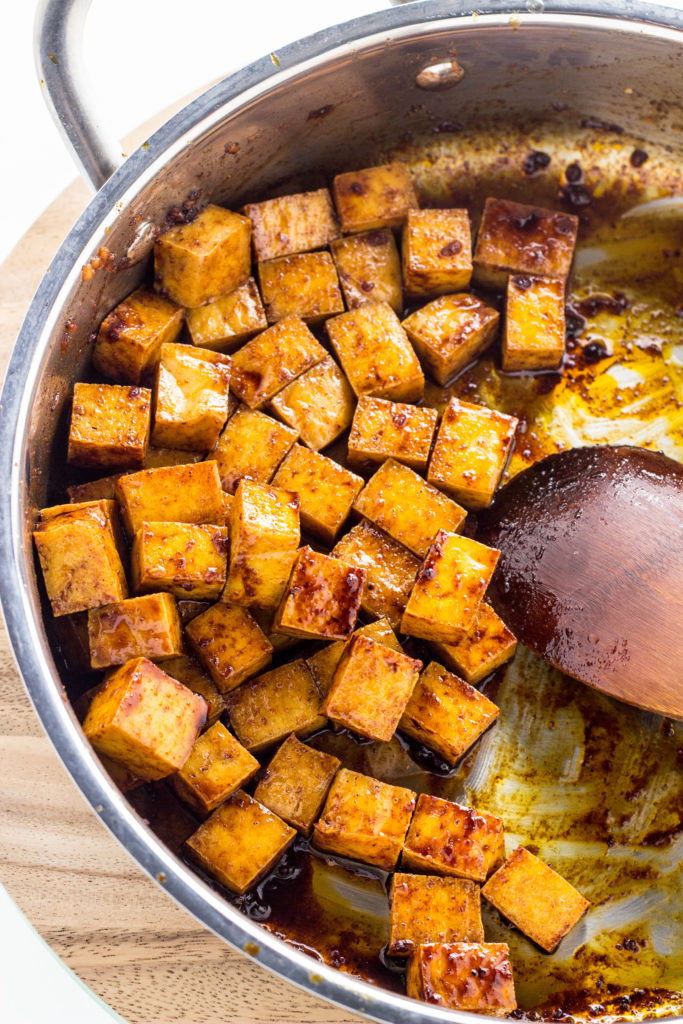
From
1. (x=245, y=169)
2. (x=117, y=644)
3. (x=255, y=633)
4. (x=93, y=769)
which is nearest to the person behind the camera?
(x=93, y=769)

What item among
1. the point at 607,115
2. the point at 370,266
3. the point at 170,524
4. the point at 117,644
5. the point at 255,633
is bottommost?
the point at 255,633

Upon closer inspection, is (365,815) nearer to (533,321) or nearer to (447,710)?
(447,710)

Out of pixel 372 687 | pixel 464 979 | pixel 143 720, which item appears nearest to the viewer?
pixel 143 720

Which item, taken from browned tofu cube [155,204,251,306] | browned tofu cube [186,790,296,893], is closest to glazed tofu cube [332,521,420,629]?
browned tofu cube [186,790,296,893]

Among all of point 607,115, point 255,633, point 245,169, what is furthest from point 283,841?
point 607,115

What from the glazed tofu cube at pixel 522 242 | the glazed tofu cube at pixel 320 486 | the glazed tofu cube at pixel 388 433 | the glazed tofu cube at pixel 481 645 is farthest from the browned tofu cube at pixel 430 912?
the glazed tofu cube at pixel 522 242

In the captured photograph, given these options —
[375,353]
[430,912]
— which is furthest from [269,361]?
[430,912]

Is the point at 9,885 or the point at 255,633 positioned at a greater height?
the point at 255,633

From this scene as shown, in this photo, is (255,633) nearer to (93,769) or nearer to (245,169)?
(93,769)
